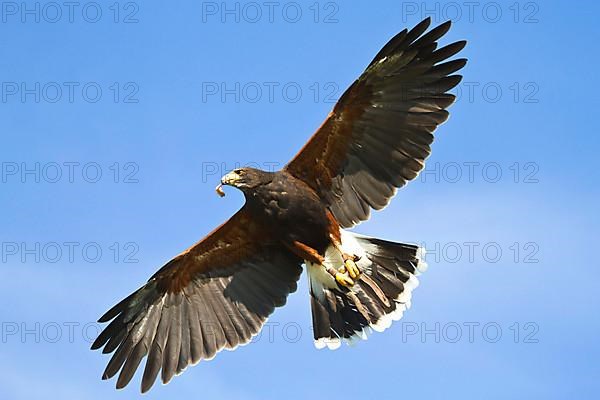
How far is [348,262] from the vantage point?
11.6 m

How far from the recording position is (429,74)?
37.4 feet

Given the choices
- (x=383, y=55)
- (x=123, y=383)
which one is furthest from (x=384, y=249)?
(x=123, y=383)

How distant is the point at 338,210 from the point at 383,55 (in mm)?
2006

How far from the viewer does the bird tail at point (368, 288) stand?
39.5 feet

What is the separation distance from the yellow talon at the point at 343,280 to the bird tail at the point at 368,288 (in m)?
0.31

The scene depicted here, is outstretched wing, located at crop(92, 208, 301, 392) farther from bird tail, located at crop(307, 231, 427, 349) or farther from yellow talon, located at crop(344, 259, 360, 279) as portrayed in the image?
yellow talon, located at crop(344, 259, 360, 279)

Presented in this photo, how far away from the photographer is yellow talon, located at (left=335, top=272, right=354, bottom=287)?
11.6 m

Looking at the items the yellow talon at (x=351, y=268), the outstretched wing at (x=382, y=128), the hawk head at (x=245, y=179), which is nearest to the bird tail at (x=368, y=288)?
the yellow talon at (x=351, y=268)

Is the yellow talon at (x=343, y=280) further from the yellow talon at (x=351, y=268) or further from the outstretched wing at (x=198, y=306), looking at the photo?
the outstretched wing at (x=198, y=306)

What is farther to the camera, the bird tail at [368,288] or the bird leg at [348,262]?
the bird tail at [368,288]

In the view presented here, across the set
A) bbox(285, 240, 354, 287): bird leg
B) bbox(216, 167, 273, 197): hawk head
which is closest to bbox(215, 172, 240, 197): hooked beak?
bbox(216, 167, 273, 197): hawk head

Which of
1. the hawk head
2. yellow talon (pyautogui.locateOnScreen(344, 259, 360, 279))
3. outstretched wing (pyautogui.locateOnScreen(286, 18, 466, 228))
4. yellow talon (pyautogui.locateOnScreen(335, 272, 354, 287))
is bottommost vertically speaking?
yellow talon (pyautogui.locateOnScreen(335, 272, 354, 287))

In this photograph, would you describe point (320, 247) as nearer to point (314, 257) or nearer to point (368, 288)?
point (314, 257)

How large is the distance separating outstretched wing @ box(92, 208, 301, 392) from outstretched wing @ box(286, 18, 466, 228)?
1.24m
